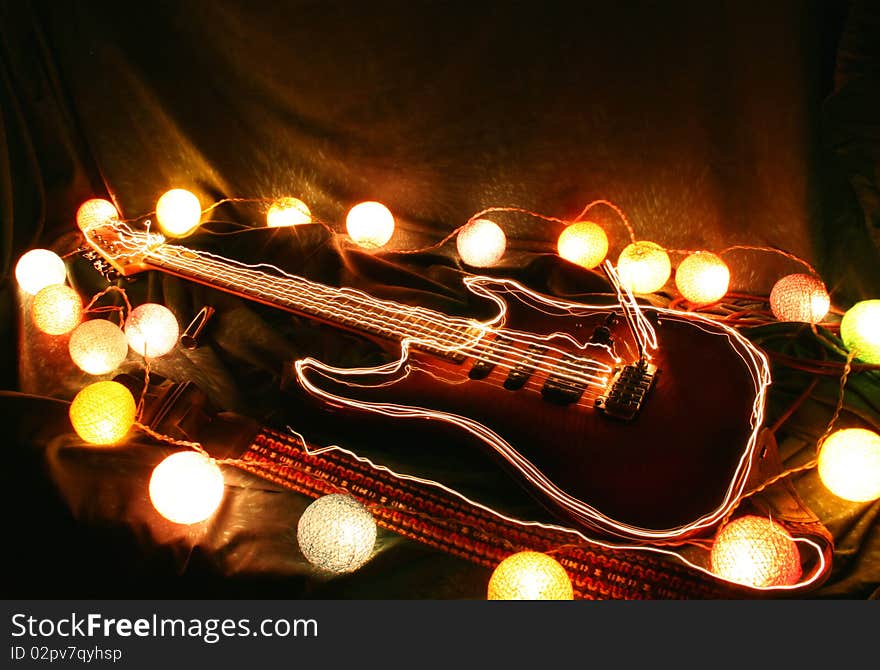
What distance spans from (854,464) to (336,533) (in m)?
0.78

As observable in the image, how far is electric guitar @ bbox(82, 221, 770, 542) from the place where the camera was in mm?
911

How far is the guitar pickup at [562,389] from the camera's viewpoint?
1.04 metres

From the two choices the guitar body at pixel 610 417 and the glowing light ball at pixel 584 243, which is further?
the glowing light ball at pixel 584 243

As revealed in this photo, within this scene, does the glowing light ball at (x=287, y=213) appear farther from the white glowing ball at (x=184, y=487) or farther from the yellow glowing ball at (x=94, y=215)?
the white glowing ball at (x=184, y=487)

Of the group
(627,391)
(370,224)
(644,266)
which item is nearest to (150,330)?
(370,224)

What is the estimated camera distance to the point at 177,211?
5.35 feet

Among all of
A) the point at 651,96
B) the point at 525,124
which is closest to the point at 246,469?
the point at 525,124

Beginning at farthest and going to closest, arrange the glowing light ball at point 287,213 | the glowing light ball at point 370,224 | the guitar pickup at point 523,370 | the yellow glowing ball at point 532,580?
the glowing light ball at point 287,213, the glowing light ball at point 370,224, the guitar pickup at point 523,370, the yellow glowing ball at point 532,580

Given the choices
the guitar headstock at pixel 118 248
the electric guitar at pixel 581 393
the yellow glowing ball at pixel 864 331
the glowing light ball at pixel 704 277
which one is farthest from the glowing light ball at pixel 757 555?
the guitar headstock at pixel 118 248

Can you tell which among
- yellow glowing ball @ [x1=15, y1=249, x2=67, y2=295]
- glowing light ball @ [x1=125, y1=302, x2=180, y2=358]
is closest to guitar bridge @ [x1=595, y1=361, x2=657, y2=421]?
glowing light ball @ [x1=125, y1=302, x2=180, y2=358]

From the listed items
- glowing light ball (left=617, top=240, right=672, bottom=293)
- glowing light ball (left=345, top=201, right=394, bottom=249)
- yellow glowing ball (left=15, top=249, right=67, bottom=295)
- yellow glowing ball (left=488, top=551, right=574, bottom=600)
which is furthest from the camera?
glowing light ball (left=345, top=201, right=394, bottom=249)

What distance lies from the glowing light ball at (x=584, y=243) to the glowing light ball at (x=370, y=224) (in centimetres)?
45

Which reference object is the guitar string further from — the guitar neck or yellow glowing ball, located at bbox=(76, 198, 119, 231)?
yellow glowing ball, located at bbox=(76, 198, 119, 231)

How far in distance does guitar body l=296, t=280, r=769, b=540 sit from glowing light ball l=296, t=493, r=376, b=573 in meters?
0.20
